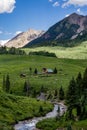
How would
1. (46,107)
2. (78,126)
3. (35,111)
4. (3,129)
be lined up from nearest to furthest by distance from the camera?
(3,129) < (78,126) < (35,111) < (46,107)

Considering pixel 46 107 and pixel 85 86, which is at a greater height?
pixel 85 86

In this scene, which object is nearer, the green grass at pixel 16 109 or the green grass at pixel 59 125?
the green grass at pixel 59 125

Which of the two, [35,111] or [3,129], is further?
[35,111]

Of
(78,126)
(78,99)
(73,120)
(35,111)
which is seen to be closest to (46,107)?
(35,111)

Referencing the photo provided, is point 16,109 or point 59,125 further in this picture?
point 16,109

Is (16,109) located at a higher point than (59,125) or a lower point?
lower

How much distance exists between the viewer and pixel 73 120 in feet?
425

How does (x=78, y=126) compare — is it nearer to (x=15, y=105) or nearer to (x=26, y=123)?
(x=26, y=123)

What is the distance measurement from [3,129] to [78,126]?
24547mm

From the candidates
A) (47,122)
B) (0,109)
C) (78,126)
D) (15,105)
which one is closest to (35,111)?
(15,105)

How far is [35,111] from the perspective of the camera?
545 ft

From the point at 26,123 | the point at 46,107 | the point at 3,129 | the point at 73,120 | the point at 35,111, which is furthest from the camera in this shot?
the point at 46,107

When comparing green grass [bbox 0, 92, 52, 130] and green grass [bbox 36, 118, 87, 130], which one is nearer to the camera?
green grass [bbox 36, 118, 87, 130]

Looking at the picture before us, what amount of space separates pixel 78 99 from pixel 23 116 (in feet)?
83.6
